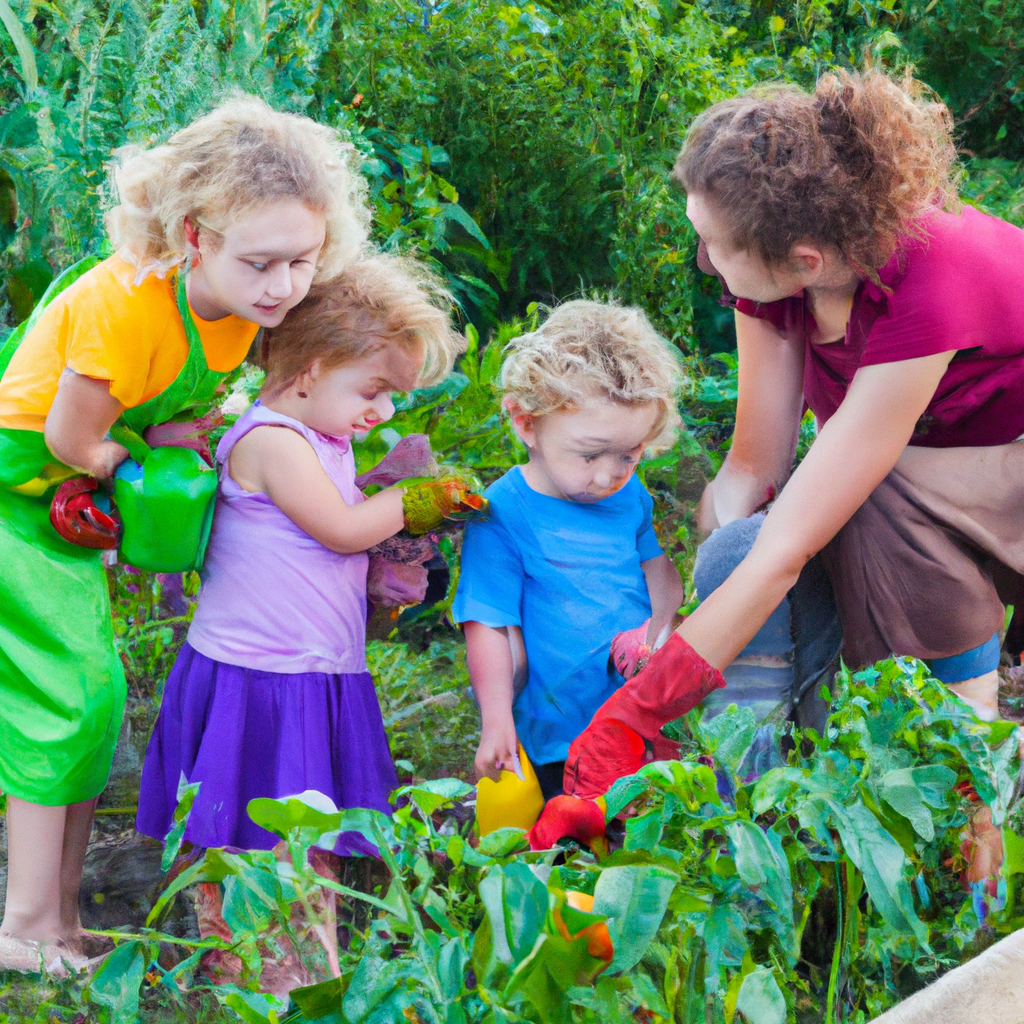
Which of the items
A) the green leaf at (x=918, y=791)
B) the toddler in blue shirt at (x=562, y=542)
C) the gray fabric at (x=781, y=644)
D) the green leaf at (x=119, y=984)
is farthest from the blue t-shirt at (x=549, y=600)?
the green leaf at (x=119, y=984)

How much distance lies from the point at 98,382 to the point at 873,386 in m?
1.24

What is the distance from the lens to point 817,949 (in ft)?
4.41

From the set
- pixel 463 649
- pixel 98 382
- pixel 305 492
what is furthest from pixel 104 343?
pixel 463 649

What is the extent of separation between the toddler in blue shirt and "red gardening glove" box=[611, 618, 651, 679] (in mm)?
33

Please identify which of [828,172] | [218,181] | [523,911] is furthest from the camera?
[218,181]

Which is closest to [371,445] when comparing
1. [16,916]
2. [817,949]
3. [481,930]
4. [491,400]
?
[491,400]

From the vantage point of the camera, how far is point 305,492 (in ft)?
6.02

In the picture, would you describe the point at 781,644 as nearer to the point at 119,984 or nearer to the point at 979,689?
the point at 979,689

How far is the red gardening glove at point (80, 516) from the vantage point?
1.76 m

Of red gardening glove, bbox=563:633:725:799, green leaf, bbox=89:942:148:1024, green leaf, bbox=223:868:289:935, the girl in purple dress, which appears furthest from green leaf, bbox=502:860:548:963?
the girl in purple dress

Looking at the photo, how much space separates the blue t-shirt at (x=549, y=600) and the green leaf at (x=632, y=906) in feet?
3.43

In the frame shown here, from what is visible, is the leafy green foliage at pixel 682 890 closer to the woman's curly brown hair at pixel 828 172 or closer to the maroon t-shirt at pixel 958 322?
the maroon t-shirt at pixel 958 322

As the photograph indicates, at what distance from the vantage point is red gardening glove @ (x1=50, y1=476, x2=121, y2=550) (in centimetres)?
176

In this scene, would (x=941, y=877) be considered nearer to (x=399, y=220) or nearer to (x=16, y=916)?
(x=16, y=916)
